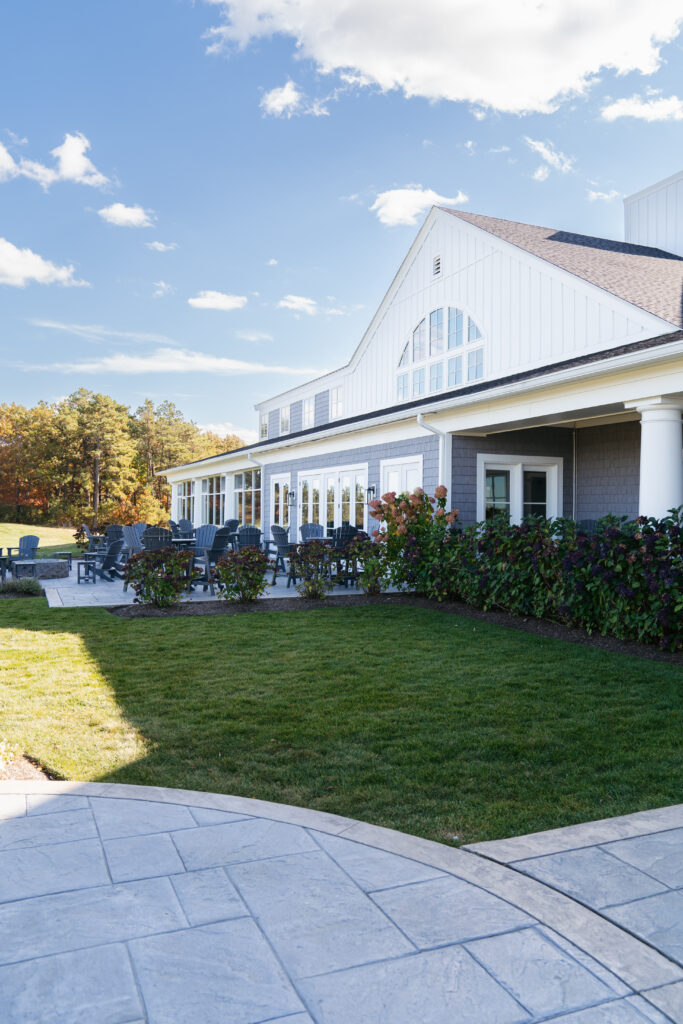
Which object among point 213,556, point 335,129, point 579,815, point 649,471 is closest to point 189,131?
point 335,129

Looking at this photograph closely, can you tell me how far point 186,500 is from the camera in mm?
27484

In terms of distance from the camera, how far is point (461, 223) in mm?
14102

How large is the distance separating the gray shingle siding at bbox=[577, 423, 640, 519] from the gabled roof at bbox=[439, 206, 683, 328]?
2121 millimetres

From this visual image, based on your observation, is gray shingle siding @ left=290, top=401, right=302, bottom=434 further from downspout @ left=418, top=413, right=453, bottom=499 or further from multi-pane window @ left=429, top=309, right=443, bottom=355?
downspout @ left=418, top=413, right=453, bottom=499

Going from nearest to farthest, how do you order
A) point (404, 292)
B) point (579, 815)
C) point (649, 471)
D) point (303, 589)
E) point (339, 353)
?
point (579, 815) < point (649, 471) < point (303, 589) < point (404, 292) < point (339, 353)

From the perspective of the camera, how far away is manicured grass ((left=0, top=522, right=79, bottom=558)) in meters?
31.1

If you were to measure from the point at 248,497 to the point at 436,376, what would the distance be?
8359mm

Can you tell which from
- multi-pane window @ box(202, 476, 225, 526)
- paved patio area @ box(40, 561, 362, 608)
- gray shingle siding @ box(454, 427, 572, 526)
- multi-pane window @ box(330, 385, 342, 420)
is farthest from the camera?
multi-pane window @ box(202, 476, 225, 526)

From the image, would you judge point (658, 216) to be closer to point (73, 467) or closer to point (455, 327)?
point (455, 327)

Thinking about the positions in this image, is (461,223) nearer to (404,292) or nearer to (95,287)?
(404,292)

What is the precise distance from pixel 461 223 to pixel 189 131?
12623 mm

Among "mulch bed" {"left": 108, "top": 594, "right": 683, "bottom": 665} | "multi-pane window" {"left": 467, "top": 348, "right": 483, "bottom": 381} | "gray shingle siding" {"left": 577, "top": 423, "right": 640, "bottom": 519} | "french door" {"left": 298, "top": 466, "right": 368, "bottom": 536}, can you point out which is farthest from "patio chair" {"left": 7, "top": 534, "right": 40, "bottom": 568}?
"gray shingle siding" {"left": 577, "top": 423, "right": 640, "bottom": 519}

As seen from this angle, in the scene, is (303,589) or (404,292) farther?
(404,292)

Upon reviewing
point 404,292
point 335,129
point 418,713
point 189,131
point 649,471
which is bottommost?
point 418,713
